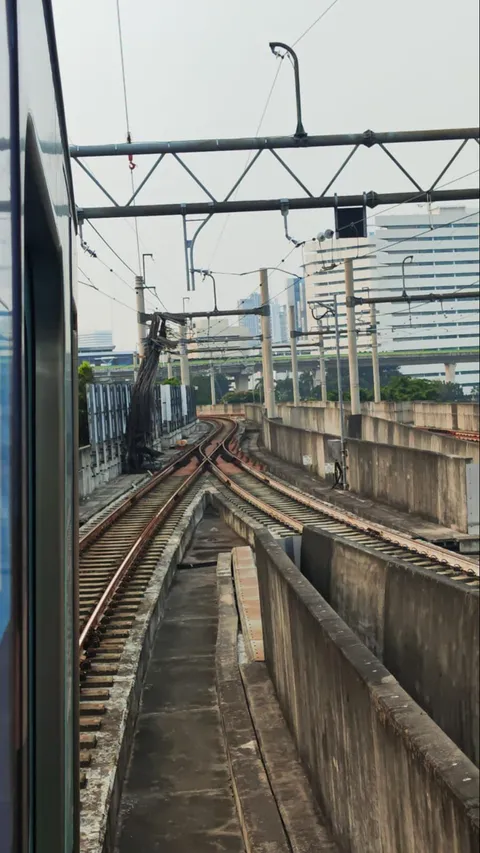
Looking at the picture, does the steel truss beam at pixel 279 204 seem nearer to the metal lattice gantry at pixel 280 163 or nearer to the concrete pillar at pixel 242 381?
the metal lattice gantry at pixel 280 163

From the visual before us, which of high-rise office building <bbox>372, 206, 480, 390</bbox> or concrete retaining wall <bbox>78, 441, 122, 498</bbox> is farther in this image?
high-rise office building <bbox>372, 206, 480, 390</bbox>

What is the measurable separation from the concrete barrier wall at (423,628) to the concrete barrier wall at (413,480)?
23.0 ft

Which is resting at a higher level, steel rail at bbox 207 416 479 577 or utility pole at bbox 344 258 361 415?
utility pole at bbox 344 258 361 415

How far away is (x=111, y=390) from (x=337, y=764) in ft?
76.5

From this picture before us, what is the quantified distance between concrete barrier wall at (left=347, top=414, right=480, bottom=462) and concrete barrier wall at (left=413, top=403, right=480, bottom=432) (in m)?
5.69

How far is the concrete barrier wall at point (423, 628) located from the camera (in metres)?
5.80

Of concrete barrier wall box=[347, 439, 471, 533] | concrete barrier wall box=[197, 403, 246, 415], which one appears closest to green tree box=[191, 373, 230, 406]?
concrete barrier wall box=[197, 403, 246, 415]

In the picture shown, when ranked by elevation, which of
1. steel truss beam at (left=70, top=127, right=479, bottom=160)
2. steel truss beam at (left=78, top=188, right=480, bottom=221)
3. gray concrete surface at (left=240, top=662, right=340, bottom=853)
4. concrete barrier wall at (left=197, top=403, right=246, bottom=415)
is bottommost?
gray concrete surface at (left=240, top=662, right=340, bottom=853)

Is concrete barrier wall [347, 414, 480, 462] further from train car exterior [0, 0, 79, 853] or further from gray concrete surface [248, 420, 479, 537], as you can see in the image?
train car exterior [0, 0, 79, 853]

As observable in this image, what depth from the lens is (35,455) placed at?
2594mm

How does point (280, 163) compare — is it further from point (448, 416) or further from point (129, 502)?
point (448, 416)

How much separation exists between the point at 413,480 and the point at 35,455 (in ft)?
50.7

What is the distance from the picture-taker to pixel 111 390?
27.4 metres

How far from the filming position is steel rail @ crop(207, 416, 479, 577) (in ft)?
38.8
